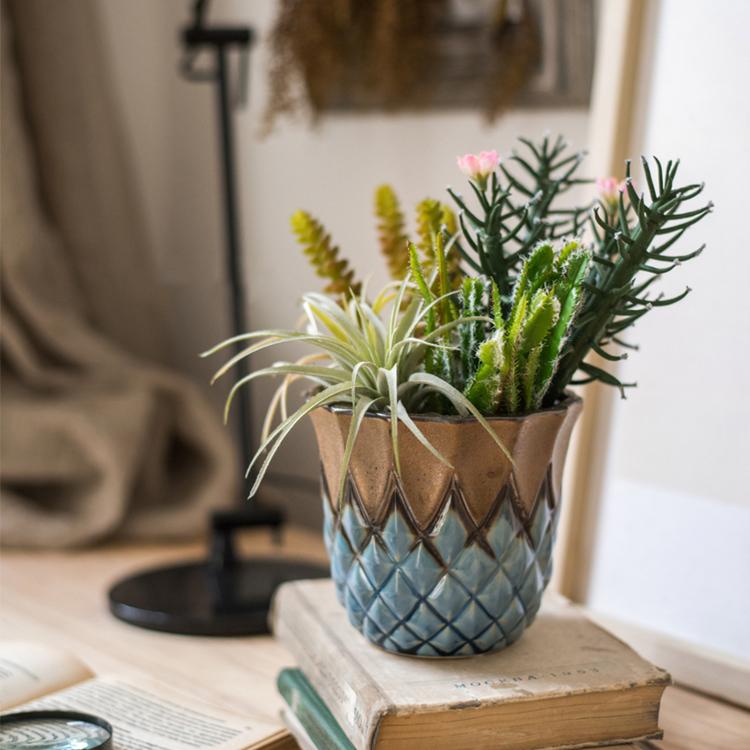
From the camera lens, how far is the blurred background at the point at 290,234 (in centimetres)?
71

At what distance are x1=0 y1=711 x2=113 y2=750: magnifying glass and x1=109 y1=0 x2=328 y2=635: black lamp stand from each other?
10.6 inches

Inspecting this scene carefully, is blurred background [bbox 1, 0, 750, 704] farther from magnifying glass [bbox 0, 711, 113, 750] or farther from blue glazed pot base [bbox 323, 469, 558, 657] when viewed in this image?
magnifying glass [bbox 0, 711, 113, 750]

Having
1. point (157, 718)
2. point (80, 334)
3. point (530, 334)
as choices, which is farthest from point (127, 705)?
point (80, 334)

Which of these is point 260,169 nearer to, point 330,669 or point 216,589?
point 216,589

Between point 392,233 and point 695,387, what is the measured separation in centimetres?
24

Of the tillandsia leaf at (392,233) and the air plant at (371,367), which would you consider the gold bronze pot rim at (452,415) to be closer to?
the air plant at (371,367)

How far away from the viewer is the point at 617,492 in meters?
0.77

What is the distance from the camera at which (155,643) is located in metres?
0.88

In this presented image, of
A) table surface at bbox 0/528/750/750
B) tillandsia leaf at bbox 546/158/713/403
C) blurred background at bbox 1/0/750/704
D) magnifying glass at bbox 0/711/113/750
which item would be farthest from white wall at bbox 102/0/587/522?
magnifying glass at bbox 0/711/113/750

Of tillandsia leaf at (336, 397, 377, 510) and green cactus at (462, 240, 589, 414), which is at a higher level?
green cactus at (462, 240, 589, 414)

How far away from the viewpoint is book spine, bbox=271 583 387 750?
0.55 m

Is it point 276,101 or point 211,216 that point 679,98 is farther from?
point 211,216

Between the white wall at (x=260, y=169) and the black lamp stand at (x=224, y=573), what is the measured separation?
0.43 ft

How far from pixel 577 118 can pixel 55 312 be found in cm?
61
